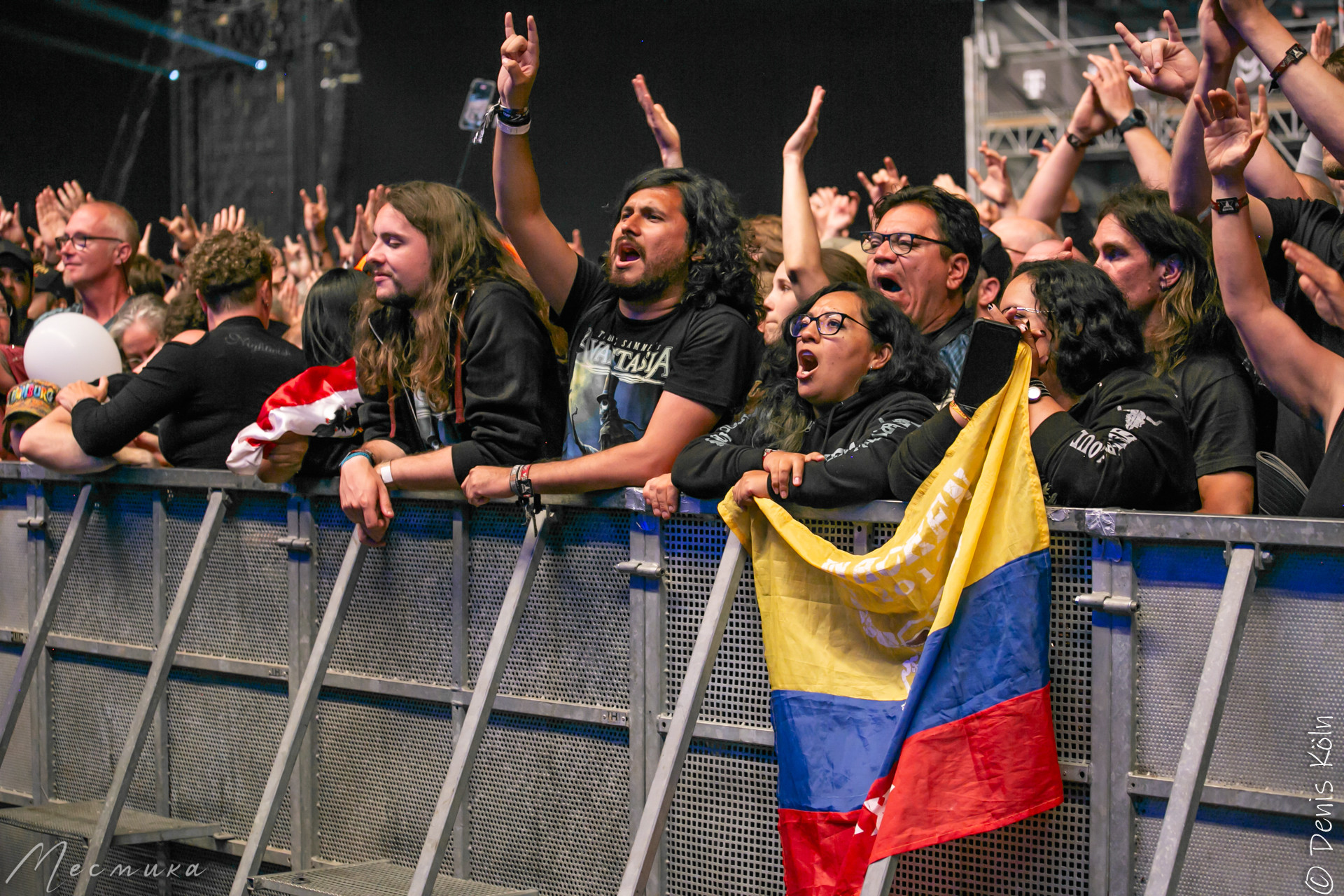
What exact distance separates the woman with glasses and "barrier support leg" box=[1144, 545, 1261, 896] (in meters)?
0.75

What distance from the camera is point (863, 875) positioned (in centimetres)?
256

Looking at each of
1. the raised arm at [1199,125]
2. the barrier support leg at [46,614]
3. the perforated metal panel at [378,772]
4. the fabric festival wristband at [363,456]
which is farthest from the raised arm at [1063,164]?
the barrier support leg at [46,614]

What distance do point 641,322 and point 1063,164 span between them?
2.01 m

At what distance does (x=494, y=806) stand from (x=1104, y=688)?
164 centimetres

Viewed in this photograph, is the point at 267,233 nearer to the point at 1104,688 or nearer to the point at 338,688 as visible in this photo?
the point at 338,688

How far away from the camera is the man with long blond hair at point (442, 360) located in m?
3.41

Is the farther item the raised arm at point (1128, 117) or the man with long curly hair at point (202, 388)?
the raised arm at point (1128, 117)

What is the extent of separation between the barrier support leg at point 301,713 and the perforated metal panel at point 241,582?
1.07 ft

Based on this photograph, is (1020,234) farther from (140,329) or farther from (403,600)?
(140,329)

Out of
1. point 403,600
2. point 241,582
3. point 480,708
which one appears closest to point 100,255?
point 241,582

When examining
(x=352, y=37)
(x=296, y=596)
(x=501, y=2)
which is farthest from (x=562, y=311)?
(x=352, y=37)

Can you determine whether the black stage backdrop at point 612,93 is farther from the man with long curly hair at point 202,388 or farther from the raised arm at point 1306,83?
the raised arm at point 1306,83

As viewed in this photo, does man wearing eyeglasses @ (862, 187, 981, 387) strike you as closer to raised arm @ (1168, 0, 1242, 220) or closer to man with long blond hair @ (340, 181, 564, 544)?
raised arm @ (1168, 0, 1242, 220)

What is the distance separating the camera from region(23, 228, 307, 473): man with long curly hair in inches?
159
